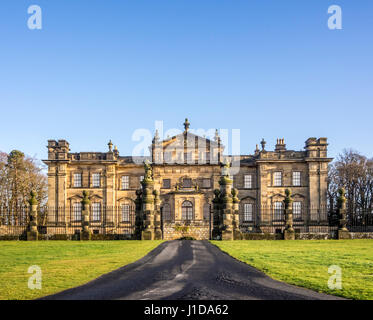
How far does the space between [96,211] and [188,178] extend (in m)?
12.1

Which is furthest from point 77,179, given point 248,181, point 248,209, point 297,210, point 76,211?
point 297,210

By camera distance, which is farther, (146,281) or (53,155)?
(53,155)

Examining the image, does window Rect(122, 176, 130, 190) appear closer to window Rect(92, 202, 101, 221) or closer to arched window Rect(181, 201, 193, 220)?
window Rect(92, 202, 101, 221)

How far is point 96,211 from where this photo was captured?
52.4 metres

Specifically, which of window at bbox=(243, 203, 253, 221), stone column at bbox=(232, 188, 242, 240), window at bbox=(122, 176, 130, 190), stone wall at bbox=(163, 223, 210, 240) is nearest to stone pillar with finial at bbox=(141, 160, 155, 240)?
stone column at bbox=(232, 188, 242, 240)

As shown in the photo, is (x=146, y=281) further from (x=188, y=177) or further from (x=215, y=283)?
(x=188, y=177)

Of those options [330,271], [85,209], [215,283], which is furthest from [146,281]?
[85,209]

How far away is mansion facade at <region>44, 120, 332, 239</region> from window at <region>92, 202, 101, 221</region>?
12 cm

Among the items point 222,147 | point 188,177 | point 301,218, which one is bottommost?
point 301,218

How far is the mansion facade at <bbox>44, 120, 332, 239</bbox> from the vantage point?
5109cm

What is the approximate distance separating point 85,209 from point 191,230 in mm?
9898

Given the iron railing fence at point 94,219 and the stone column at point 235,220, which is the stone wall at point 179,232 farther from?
the iron railing fence at point 94,219

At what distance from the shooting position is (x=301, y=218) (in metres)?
50.9

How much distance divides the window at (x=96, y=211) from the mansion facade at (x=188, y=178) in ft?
0.40
